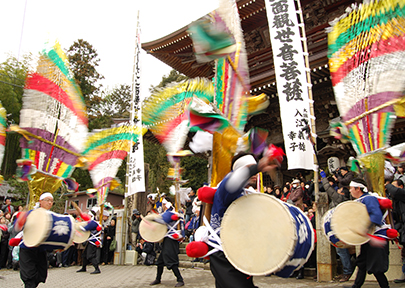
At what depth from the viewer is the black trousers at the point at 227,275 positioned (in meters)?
2.18

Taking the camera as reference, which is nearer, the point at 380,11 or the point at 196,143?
the point at 196,143

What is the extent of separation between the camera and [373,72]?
3219 mm

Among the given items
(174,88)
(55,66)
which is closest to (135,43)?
(55,66)

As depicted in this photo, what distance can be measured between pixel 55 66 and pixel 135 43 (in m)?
7.21

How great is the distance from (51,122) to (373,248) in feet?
13.9

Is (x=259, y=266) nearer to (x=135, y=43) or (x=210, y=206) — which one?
(x=210, y=206)

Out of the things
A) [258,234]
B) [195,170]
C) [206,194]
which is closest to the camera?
[258,234]

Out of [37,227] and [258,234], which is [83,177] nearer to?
[37,227]

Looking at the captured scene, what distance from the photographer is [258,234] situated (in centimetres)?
203

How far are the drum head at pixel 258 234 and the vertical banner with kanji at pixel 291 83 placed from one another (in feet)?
12.2

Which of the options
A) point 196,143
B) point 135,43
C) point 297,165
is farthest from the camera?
point 135,43

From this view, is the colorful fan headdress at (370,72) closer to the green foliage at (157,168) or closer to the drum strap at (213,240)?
the drum strap at (213,240)

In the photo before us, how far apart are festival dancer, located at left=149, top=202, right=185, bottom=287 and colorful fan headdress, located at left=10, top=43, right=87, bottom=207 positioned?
200 centimetres

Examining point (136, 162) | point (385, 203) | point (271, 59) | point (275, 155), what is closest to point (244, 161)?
point (275, 155)
